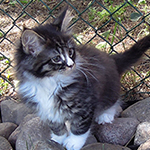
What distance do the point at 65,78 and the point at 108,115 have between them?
0.76m

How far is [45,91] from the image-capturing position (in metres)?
2.05

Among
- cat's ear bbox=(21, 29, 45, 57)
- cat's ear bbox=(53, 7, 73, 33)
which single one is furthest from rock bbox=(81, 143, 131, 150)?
cat's ear bbox=(53, 7, 73, 33)

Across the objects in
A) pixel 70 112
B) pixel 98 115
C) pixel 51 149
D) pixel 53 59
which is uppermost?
pixel 53 59

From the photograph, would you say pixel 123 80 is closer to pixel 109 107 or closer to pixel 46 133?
pixel 109 107

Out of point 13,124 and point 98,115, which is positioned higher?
point 98,115

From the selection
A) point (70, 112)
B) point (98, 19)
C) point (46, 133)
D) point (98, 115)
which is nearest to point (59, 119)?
point (70, 112)

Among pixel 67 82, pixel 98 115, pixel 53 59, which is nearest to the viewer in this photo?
pixel 53 59

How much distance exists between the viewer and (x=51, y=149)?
220cm

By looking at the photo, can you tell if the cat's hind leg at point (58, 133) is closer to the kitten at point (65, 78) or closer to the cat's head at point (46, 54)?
the kitten at point (65, 78)

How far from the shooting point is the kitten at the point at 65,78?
6.13ft

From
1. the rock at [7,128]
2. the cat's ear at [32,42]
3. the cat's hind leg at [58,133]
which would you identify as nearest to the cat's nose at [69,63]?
the cat's ear at [32,42]

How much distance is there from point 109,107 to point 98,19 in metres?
1.46

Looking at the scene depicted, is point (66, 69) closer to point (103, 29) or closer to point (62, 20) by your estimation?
point (62, 20)

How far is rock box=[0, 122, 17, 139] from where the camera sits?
2482 mm
